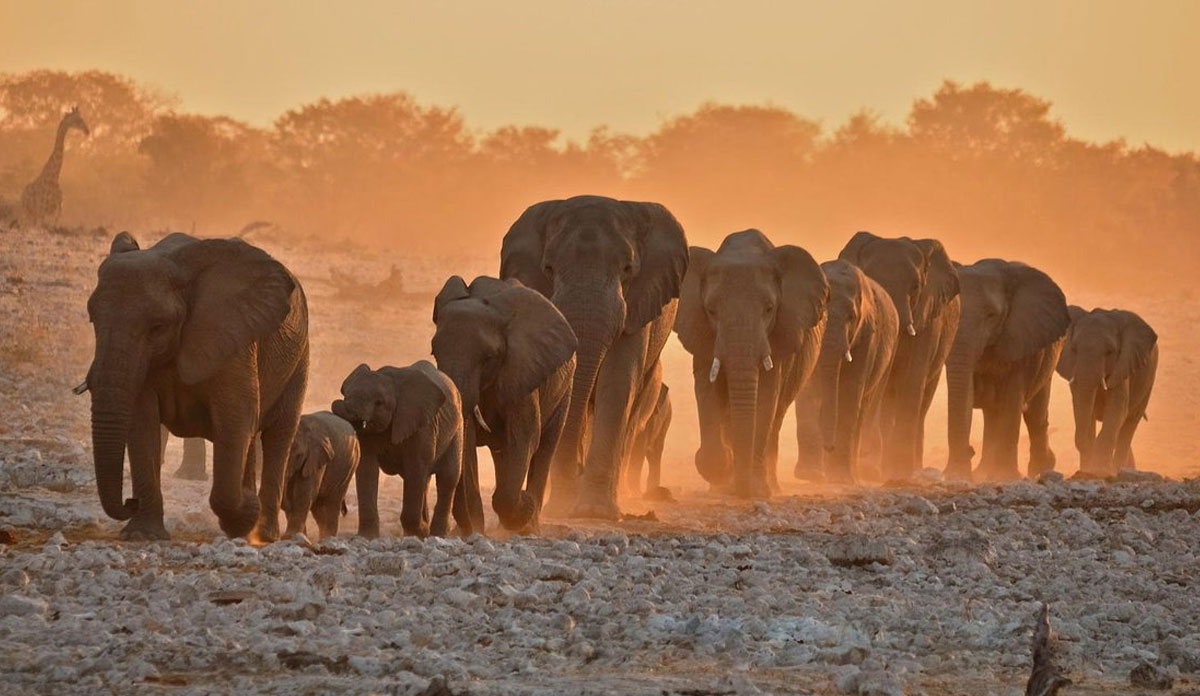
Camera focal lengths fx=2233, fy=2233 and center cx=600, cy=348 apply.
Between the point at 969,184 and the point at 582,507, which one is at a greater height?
the point at 969,184

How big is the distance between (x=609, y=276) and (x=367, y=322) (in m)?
15.7

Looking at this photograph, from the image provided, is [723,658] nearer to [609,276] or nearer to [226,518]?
[226,518]

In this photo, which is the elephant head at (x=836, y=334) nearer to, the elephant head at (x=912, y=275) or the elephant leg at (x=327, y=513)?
the elephant head at (x=912, y=275)

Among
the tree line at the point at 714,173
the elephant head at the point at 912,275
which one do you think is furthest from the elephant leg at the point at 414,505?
the tree line at the point at 714,173

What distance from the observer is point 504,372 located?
15.0 m

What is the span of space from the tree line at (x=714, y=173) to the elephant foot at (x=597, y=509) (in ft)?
136

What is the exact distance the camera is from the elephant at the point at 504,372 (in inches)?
579

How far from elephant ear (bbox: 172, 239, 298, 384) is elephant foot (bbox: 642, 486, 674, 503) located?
6.75 m

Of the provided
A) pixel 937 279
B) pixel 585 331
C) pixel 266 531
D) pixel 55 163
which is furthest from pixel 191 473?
pixel 55 163

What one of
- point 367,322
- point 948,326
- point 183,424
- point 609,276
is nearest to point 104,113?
point 367,322

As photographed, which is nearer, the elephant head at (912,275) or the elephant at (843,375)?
the elephant at (843,375)

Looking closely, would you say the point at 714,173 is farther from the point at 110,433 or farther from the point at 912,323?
the point at 110,433

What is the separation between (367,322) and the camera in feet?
106

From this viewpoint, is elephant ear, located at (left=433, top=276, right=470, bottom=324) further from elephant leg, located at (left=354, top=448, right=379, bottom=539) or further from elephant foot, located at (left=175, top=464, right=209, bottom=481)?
elephant foot, located at (left=175, top=464, right=209, bottom=481)
